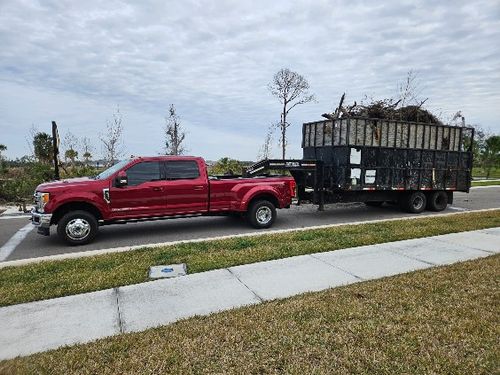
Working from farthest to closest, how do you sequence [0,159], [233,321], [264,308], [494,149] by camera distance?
[494,149] → [0,159] → [264,308] → [233,321]

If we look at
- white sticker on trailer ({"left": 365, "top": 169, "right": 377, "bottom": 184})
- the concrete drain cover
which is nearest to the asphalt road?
white sticker on trailer ({"left": 365, "top": 169, "right": 377, "bottom": 184})

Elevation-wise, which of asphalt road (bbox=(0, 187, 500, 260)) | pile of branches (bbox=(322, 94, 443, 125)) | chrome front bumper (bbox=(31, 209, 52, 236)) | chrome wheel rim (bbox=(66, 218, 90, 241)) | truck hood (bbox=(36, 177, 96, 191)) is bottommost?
asphalt road (bbox=(0, 187, 500, 260))

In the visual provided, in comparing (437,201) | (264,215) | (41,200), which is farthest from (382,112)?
(41,200)

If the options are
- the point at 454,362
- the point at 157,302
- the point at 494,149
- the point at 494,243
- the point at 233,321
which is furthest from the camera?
the point at 494,149

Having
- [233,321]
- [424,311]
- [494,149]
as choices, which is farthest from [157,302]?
[494,149]

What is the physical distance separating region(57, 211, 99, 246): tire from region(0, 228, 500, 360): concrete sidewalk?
3345 mm

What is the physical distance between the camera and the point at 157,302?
4.75 meters

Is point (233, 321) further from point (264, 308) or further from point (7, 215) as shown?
point (7, 215)

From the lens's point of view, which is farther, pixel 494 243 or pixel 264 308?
pixel 494 243

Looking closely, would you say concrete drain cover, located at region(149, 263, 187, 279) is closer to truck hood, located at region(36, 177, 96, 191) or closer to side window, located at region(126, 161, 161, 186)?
side window, located at region(126, 161, 161, 186)

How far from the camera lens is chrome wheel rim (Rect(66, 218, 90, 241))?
7.96m

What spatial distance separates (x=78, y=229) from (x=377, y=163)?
335 inches

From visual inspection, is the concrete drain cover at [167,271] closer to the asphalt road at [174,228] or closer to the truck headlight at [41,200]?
the asphalt road at [174,228]

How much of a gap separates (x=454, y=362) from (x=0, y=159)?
19345mm
